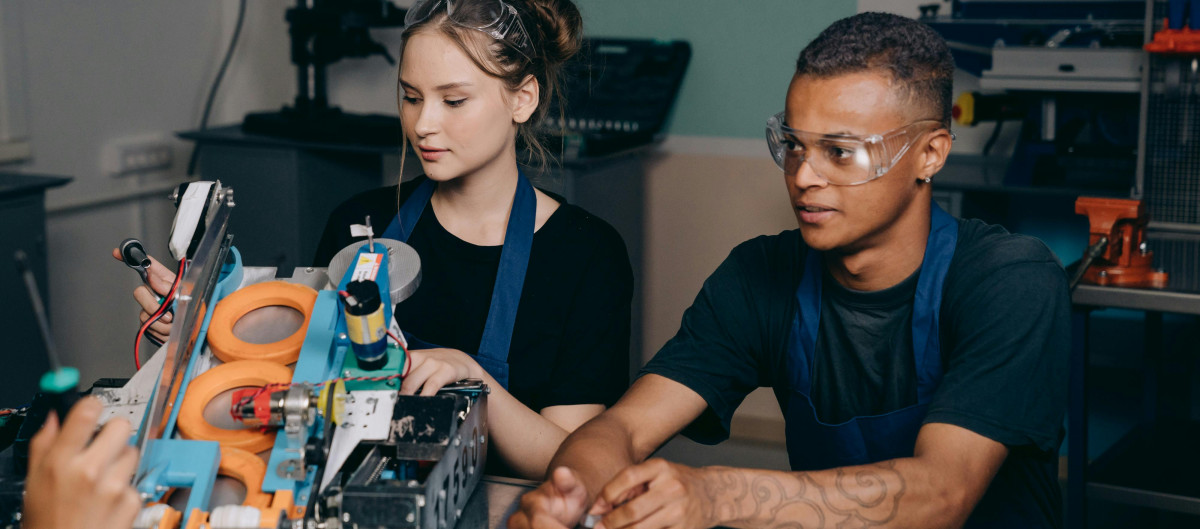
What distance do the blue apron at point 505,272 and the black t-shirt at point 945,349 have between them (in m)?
0.23

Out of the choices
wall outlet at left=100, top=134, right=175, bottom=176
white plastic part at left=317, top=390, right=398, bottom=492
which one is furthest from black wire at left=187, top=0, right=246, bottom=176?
white plastic part at left=317, top=390, right=398, bottom=492

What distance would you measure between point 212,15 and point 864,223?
10.1 ft

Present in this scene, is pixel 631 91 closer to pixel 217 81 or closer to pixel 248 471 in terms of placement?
pixel 217 81

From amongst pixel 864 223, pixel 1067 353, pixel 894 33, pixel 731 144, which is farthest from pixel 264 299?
pixel 731 144

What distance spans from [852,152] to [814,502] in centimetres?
43

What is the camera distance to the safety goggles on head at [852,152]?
129cm

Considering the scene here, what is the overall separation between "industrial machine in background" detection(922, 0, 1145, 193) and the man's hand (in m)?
1.76

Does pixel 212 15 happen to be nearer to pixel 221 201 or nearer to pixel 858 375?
pixel 221 201

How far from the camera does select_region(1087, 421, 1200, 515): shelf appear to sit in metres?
2.12

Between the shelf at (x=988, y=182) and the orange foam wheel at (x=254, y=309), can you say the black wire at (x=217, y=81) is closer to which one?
the shelf at (x=988, y=182)

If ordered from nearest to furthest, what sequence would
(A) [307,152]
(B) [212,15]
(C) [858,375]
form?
(C) [858,375], (A) [307,152], (B) [212,15]

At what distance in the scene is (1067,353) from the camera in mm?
1311

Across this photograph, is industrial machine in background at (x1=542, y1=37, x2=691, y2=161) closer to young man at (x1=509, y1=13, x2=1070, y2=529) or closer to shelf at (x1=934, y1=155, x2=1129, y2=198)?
shelf at (x1=934, y1=155, x2=1129, y2=198)

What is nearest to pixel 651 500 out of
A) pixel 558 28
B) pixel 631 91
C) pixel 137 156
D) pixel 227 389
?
pixel 227 389
